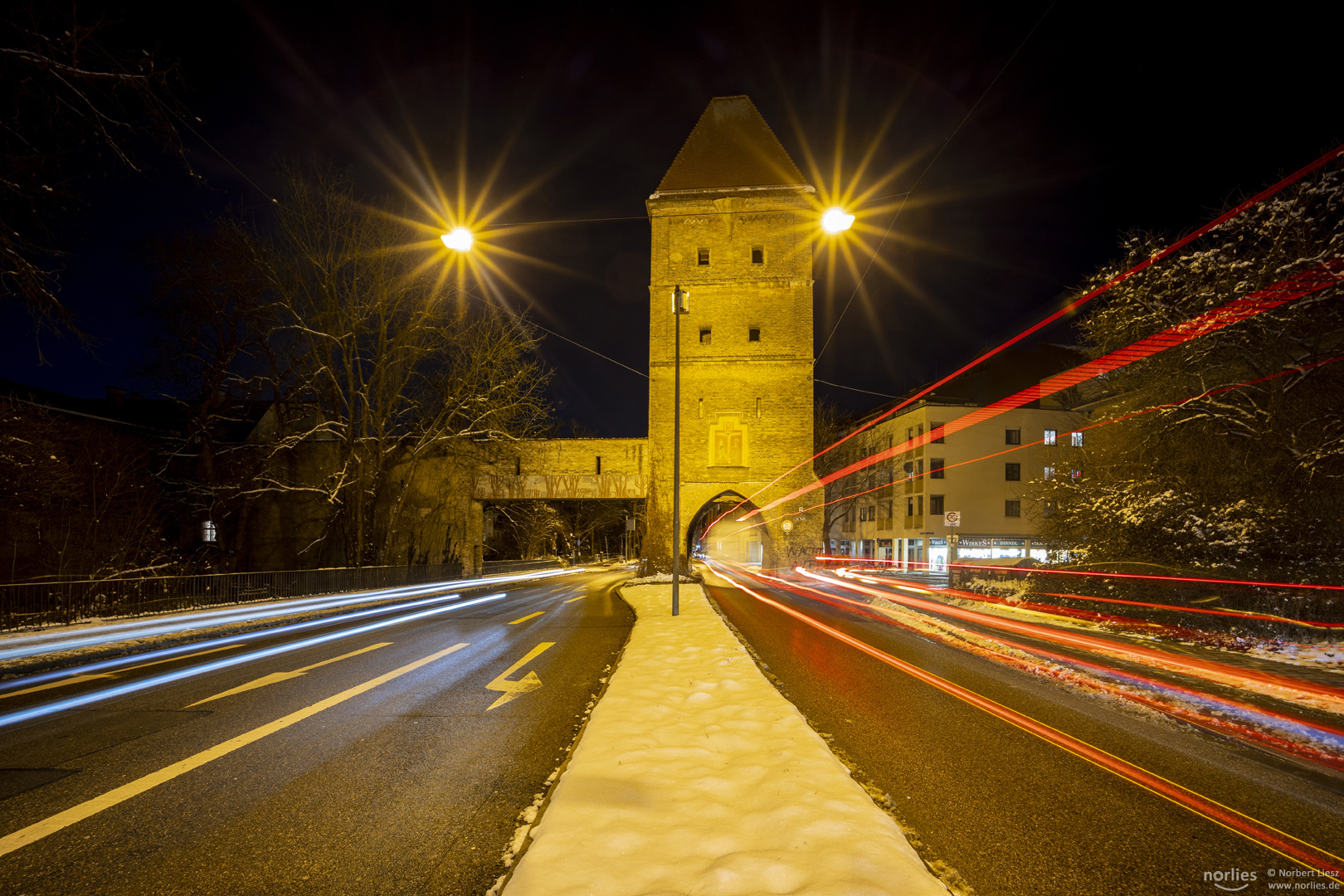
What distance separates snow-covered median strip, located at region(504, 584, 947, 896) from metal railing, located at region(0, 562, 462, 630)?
14283mm

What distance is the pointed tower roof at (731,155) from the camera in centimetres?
3631

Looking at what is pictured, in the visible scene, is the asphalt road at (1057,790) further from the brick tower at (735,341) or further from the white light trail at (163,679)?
the brick tower at (735,341)

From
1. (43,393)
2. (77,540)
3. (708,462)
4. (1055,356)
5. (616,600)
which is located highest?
(1055,356)

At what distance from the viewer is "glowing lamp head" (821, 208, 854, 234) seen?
1356 cm

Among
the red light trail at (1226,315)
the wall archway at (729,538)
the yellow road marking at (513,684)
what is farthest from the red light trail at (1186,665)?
the wall archway at (729,538)

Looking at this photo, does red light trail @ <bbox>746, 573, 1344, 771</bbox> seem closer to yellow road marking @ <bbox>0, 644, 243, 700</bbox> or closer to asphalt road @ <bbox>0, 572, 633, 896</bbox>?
asphalt road @ <bbox>0, 572, 633, 896</bbox>

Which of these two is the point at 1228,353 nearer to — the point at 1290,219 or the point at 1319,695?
the point at 1290,219

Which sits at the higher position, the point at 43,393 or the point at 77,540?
the point at 43,393

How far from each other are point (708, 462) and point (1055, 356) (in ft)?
121

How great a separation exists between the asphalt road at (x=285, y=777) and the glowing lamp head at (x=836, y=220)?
9988mm

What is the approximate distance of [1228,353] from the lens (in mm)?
14555

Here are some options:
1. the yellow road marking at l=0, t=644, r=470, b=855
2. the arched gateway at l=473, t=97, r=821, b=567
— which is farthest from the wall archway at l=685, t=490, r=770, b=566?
the yellow road marking at l=0, t=644, r=470, b=855

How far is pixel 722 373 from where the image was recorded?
116 ft

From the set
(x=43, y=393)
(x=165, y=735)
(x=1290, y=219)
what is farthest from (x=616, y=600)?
(x=43, y=393)
